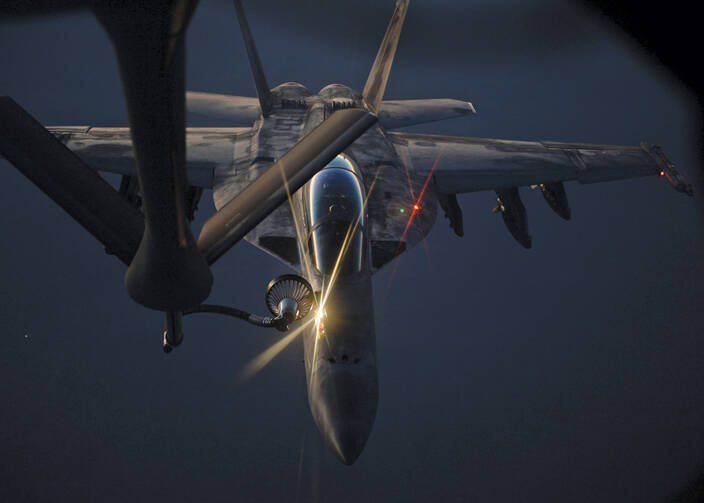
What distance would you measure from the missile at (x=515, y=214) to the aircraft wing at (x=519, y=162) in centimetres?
109

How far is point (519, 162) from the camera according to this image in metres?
12.0

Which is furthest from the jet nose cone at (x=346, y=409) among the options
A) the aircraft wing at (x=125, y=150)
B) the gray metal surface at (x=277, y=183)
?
the aircraft wing at (x=125, y=150)

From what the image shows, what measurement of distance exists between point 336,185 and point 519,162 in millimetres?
6772

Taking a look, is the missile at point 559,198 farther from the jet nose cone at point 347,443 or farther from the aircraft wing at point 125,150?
the jet nose cone at point 347,443

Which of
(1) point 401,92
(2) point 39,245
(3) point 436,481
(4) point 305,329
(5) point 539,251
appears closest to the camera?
(4) point 305,329

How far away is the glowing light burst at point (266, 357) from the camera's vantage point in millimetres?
9103

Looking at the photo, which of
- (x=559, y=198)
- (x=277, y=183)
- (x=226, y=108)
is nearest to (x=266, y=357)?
(x=277, y=183)

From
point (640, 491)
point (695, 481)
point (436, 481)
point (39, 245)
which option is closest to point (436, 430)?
point (436, 481)

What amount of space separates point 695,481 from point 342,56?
71.0ft

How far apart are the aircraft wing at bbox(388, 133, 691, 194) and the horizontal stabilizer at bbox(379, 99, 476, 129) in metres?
1.28

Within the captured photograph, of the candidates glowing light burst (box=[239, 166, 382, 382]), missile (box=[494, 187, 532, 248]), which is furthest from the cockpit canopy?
missile (box=[494, 187, 532, 248])

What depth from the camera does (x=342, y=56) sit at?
2289cm

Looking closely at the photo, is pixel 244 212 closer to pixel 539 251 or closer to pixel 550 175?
pixel 550 175

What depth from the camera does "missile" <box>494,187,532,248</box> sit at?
12.7m
